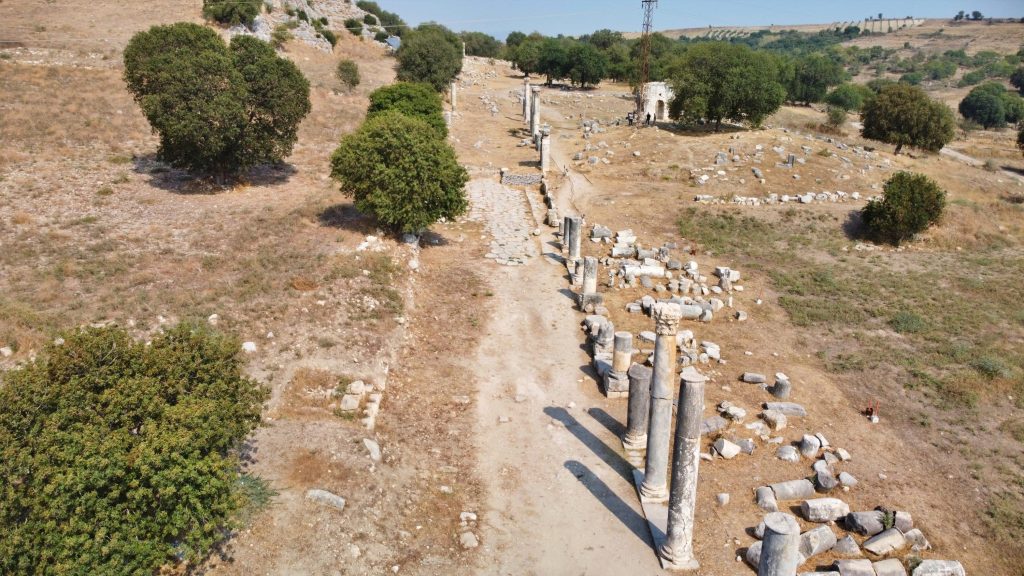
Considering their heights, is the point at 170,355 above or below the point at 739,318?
above

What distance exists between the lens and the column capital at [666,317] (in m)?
10.6

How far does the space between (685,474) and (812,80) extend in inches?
3443

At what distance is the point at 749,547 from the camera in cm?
1013

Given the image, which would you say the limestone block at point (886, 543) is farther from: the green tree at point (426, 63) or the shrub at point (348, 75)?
the green tree at point (426, 63)

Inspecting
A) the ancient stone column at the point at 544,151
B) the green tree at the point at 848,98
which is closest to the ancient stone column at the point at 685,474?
the ancient stone column at the point at 544,151

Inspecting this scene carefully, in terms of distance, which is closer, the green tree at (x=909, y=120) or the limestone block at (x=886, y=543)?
the limestone block at (x=886, y=543)

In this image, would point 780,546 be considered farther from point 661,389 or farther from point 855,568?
point 661,389

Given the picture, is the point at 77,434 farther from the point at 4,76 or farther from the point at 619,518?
the point at 4,76

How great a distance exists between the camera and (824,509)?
432 inches

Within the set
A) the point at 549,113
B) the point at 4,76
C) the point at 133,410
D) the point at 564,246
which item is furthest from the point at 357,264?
the point at 549,113

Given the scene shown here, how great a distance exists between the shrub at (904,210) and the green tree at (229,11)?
45.2 m

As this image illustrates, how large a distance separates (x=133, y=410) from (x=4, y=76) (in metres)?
34.6

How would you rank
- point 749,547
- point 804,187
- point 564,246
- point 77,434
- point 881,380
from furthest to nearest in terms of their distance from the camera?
point 804,187, point 564,246, point 881,380, point 749,547, point 77,434

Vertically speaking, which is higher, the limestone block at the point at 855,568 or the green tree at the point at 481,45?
the green tree at the point at 481,45
